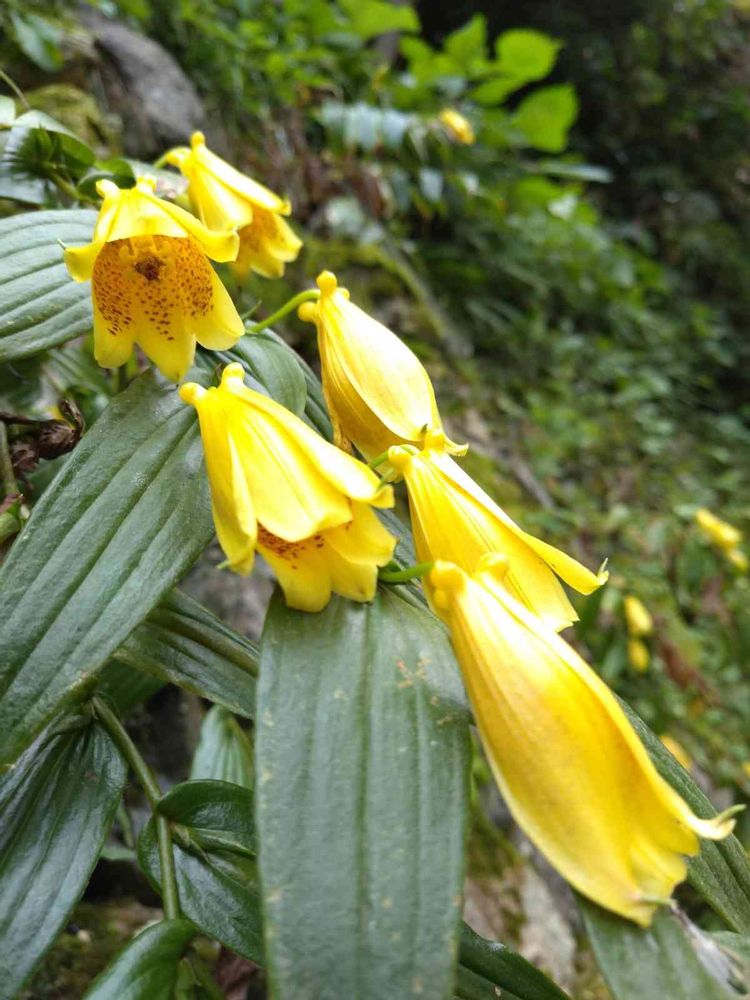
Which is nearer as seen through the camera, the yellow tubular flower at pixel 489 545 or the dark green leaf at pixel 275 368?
the yellow tubular flower at pixel 489 545

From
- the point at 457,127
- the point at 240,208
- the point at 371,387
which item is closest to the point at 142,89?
the point at 457,127

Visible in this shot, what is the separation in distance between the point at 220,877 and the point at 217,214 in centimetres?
58

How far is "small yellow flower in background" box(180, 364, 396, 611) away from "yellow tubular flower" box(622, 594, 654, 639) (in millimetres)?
1641

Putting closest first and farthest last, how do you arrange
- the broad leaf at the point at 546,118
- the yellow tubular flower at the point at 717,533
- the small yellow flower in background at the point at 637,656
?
1. the small yellow flower in background at the point at 637,656
2. the yellow tubular flower at the point at 717,533
3. the broad leaf at the point at 546,118

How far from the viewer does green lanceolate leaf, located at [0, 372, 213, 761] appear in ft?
1.36

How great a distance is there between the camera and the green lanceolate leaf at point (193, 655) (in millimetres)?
Answer: 532

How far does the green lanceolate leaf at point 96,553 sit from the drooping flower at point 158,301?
6 centimetres

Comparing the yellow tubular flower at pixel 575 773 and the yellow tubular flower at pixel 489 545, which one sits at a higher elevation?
the yellow tubular flower at pixel 489 545

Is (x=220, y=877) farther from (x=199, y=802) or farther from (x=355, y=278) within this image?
(x=355, y=278)

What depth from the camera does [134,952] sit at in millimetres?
440

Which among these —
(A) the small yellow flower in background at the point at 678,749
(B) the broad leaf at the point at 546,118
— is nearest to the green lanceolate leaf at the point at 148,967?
(A) the small yellow flower in background at the point at 678,749

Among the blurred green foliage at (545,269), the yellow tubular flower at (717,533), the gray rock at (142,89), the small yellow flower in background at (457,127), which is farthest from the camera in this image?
the small yellow flower in background at (457,127)

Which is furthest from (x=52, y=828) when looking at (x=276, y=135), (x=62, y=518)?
(x=276, y=135)

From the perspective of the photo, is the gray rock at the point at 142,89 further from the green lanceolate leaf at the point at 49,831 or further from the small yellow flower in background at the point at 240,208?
the green lanceolate leaf at the point at 49,831
